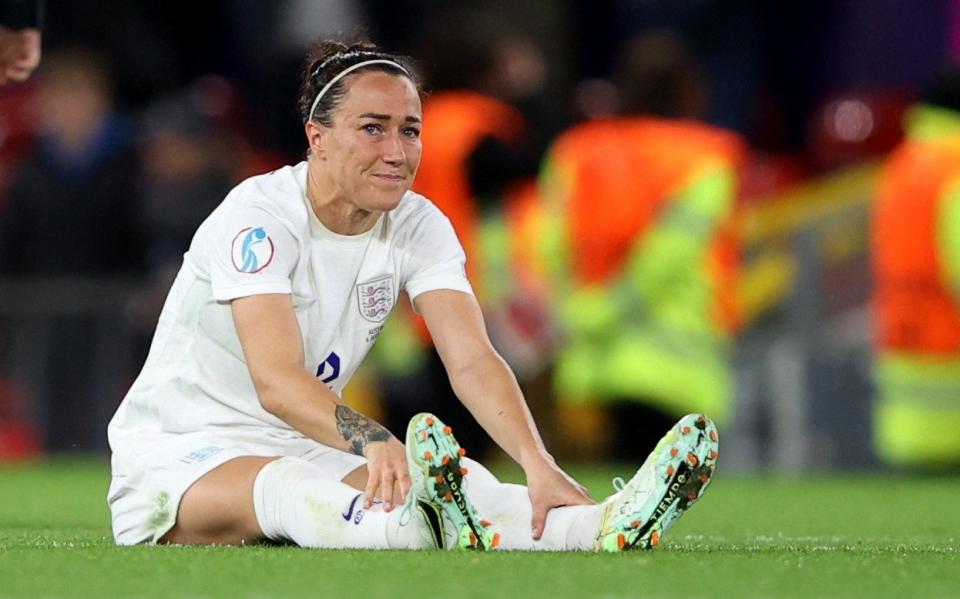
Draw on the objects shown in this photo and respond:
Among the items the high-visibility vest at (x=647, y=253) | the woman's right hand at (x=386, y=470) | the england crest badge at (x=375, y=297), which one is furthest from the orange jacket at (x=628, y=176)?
the woman's right hand at (x=386, y=470)

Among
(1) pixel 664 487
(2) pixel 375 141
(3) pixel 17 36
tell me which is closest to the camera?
(1) pixel 664 487

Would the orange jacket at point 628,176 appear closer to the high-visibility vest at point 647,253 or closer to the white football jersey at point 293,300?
the high-visibility vest at point 647,253

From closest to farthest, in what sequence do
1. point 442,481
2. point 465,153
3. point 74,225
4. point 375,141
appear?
point 442,481, point 375,141, point 465,153, point 74,225

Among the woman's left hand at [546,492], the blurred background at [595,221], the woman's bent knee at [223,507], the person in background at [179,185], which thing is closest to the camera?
the woman's left hand at [546,492]

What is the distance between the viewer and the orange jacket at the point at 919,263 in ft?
34.4

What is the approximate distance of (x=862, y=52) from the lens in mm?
15422

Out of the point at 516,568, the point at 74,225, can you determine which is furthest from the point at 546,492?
the point at 74,225

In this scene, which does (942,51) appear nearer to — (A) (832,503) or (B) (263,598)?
(A) (832,503)

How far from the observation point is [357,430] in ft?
18.9

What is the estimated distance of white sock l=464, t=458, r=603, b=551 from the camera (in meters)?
5.89

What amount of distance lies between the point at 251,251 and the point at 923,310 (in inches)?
201

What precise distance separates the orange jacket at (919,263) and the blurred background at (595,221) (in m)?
0.01

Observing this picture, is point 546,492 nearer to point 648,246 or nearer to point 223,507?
point 223,507

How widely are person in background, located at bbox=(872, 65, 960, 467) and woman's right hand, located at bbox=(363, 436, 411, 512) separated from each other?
518 centimetres
